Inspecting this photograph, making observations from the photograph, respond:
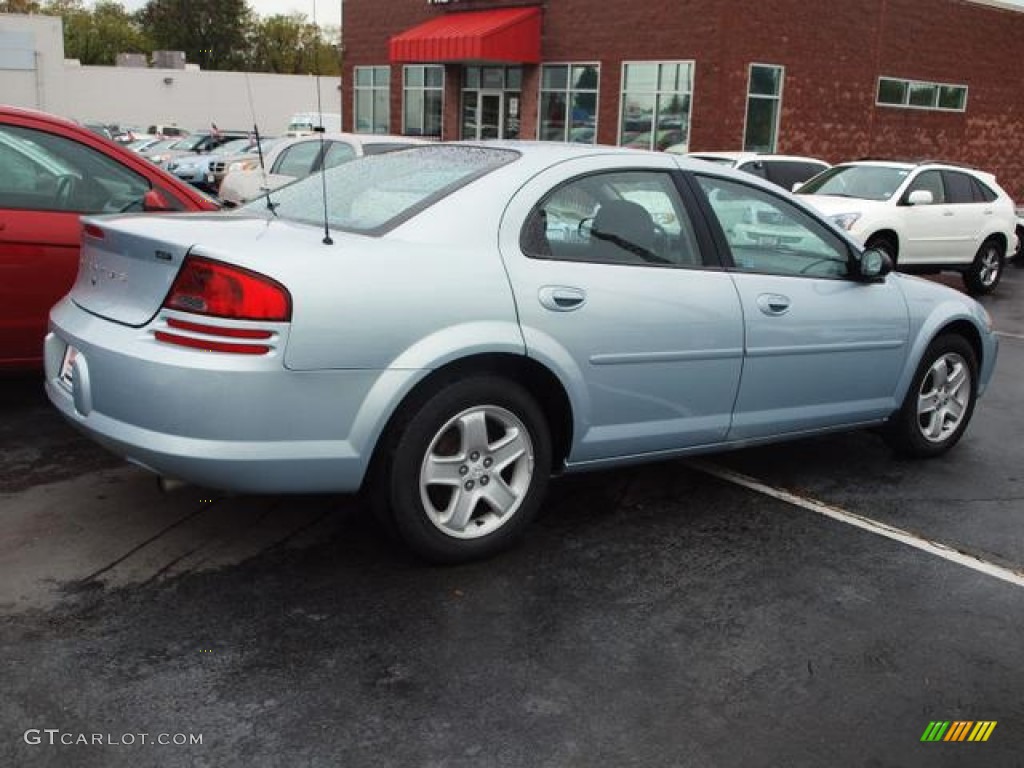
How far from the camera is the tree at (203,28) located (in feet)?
279

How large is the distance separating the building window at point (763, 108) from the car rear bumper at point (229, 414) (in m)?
20.3

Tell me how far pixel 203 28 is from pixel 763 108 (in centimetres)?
7257

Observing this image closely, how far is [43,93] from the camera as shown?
51.5 m

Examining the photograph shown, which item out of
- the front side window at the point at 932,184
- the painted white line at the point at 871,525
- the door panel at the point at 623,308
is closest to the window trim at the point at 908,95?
the front side window at the point at 932,184

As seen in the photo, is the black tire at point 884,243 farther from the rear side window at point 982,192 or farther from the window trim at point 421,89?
the window trim at point 421,89

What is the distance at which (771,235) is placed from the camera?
16.1 ft

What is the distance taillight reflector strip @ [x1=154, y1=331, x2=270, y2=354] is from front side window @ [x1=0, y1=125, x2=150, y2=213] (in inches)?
100

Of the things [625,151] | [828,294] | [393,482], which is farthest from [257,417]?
[828,294]

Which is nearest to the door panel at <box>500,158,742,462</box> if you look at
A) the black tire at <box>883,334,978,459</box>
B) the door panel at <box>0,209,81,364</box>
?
the black tire at <box>883,334,978,459</box>

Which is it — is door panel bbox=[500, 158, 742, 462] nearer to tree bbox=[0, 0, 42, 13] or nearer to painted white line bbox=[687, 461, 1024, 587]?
painted white line bbox=[687, 461, 1024, 587]

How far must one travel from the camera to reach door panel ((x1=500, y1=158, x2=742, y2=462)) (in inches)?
154

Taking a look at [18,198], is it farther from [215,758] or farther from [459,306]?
[215,758]

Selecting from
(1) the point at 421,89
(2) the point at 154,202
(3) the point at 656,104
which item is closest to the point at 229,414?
(2) the point at 154,202

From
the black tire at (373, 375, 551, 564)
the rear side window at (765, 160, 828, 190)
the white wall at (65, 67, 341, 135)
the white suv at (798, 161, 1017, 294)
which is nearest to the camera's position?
the black tire at (373, 375, 551, 564)
